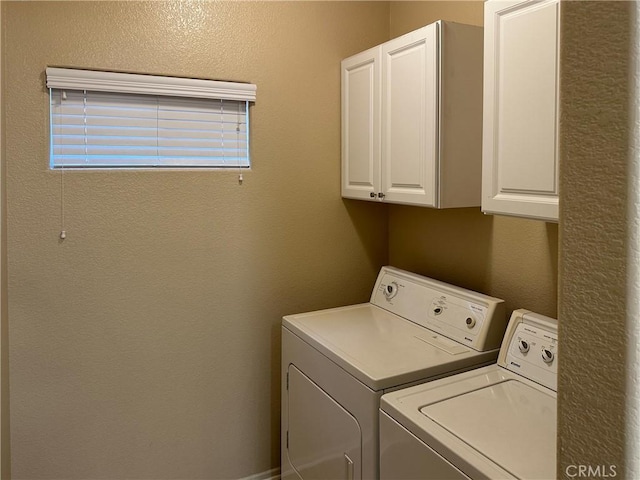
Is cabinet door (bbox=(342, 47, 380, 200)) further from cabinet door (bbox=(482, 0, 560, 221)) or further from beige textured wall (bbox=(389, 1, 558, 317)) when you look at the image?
cabinet door (bbox=(482, 0, 560, 221))

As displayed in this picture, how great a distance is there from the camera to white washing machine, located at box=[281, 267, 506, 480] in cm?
177

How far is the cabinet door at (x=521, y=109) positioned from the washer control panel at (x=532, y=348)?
1.35ft

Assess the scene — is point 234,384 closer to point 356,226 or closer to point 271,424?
point 271,424

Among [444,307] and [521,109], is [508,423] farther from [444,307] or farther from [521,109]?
[521,109]

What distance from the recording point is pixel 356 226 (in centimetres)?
269

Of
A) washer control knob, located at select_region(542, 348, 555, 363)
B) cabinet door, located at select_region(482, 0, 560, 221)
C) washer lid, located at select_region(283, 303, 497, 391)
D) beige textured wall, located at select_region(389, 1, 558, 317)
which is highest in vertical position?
cabinet door, located at select_region(482, 0, 560, 221)

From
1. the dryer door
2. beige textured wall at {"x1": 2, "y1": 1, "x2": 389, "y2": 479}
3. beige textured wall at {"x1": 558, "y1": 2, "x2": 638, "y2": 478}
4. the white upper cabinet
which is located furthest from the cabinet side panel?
beige textured wall at {"x1": 558, "y1": 2, "x2": 638, "y2": 478}

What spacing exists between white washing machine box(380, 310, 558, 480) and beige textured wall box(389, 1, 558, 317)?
7.4 inches

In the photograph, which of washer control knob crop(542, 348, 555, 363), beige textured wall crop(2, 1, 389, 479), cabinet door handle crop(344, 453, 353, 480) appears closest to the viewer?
washer control knob crop(542, 348, 555, 363)

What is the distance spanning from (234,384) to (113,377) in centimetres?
54

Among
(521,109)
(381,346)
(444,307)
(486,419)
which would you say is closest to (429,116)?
(521,109)

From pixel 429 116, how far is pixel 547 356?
93cm

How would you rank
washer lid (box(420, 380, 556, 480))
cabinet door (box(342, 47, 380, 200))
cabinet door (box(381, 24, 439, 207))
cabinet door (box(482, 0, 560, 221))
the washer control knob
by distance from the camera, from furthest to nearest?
cabinet door (box(342, 47, 380, 200)) → cabinet door (box(381, 24, 439, 207)) → the washer control knob → cabinet door (box(482, 0, 560, 221)) → washer lid (box(420, 380, 556, 480))

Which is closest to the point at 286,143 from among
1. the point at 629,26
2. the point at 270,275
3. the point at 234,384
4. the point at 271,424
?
the point at 270,275
